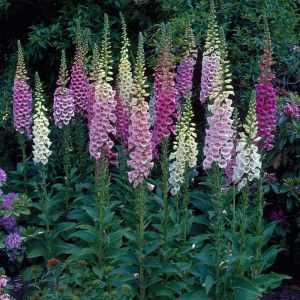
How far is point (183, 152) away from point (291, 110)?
1508 mm

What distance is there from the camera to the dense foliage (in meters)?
5.16

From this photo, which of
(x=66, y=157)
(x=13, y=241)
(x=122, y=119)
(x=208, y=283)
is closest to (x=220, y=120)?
A: (x=208, y=283)

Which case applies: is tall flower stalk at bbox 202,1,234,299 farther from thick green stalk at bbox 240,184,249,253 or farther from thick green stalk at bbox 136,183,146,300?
thick green stalk at bbox 136,183,146,300

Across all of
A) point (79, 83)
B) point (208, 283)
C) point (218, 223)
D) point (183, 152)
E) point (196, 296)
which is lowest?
point (196, 296)

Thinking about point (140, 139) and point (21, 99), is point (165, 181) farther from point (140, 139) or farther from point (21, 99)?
point (21, 99)

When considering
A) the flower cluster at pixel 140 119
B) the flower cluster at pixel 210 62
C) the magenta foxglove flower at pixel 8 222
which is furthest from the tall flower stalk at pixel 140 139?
the magenta foxglove flower at pixel 8 222

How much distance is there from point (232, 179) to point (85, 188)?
6.89ft

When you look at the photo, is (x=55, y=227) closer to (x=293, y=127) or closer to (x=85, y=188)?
(x=85, y=188)

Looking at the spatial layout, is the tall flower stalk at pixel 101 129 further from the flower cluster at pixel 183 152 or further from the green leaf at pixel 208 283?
the green leaf at pixel 208 283

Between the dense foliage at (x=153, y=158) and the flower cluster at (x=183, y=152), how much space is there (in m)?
0.01

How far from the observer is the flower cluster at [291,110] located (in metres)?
6.56

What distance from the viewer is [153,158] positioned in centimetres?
677

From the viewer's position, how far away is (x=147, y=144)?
514cm

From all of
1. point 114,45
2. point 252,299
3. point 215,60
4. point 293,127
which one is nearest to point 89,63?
point 114,45
